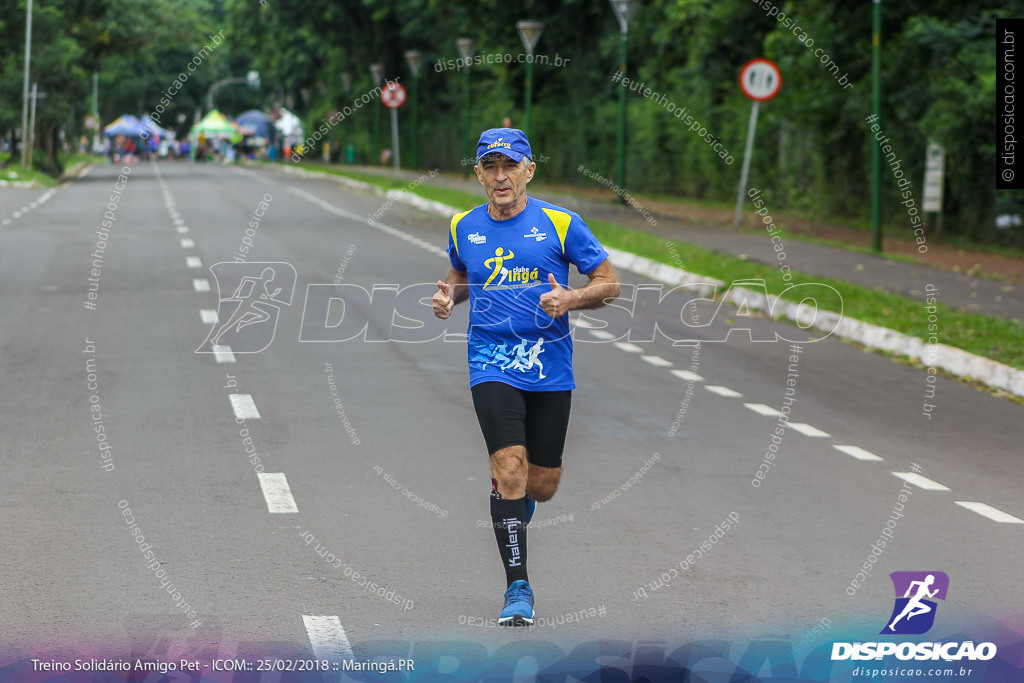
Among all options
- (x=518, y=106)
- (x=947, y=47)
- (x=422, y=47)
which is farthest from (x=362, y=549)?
(x=422, y=47)

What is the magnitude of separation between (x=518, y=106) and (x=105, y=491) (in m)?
43.9

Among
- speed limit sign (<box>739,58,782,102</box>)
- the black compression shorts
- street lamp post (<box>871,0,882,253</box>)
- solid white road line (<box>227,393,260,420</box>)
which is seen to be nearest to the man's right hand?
the black compression shorts

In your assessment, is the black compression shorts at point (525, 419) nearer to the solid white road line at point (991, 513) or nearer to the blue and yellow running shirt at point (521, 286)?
the blue and yellow running shirt at point (521, 286)

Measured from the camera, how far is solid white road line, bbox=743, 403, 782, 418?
10.9m

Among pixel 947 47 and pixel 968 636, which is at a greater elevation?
pixel 947 47

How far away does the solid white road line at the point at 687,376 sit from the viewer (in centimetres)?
1251

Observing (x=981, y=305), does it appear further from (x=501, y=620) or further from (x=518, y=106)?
(x=518, y=106)

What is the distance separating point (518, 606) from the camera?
5.75 meters

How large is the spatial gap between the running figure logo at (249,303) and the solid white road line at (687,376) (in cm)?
356

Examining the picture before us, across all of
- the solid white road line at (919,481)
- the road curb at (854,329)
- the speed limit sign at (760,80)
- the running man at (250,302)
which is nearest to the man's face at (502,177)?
the road curb at (854,329)

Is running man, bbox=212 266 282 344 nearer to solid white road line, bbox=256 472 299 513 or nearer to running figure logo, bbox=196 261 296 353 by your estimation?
running figure logo, bbox=196 261 296 353

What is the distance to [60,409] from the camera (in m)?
10.4
